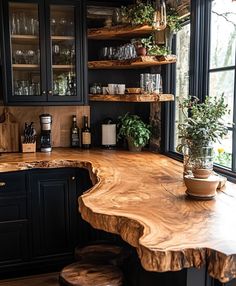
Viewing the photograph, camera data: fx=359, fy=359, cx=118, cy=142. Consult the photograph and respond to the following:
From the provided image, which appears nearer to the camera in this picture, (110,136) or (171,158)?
(171,158)

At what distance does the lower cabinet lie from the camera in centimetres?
295

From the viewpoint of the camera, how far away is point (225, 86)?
2.47 meters

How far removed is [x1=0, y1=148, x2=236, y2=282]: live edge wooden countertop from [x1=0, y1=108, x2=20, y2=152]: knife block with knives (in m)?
1.07

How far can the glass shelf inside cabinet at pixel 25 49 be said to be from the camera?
3258 mm

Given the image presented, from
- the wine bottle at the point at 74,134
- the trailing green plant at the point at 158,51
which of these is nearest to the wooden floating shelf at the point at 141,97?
the trailing green plant at the point at 158,51

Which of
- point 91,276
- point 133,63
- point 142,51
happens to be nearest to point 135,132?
point 133,63

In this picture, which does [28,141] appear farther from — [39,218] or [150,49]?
[150,49]

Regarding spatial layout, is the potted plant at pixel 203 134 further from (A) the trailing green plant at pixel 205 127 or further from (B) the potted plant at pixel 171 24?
(B) the potted plant at pixel 171 24

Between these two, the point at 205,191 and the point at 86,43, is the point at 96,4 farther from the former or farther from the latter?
the point at 205,191

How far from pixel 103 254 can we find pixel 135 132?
4.58ft

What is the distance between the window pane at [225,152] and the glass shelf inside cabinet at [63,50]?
59.5 inches

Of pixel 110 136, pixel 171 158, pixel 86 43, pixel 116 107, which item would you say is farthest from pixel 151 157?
pixel 86 43

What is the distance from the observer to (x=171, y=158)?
315 centimetres

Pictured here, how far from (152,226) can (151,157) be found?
1732mm
